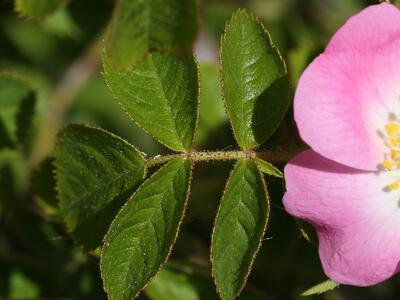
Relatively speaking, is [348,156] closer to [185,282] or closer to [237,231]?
[237,231]

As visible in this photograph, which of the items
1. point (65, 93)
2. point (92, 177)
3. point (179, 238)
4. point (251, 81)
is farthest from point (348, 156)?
point (65, 93)

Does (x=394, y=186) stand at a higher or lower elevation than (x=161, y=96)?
lower

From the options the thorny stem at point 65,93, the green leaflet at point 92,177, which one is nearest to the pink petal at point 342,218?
the green leaflet at point 92,177

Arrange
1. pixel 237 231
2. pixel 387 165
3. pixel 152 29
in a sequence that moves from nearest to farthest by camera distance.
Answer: pixel 152 29, pixel 237 231, pixel 387 165

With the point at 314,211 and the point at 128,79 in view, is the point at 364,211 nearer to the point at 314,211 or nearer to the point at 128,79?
the point at 314,211

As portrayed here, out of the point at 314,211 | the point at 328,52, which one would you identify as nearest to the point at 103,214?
the point at 314,211
